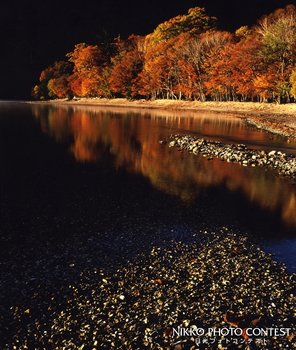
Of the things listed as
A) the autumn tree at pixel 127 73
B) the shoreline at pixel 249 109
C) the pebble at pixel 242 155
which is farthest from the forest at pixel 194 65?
the pebble at pixel 242 155

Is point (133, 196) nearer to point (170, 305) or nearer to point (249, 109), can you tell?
point (170, 305)

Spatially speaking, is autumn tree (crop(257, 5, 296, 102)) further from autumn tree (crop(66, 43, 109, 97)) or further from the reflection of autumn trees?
autumn tree (crop(66, 43, 109, 97))

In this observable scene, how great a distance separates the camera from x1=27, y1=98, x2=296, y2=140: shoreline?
178 ft

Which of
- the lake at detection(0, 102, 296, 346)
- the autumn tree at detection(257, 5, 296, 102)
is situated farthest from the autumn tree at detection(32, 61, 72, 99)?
the lake at detection(0, 102, 296, 346)

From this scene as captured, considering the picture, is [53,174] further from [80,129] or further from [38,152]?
[80,129]

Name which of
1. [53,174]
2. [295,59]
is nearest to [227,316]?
[53,174]

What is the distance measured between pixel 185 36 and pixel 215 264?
114770 millimetres

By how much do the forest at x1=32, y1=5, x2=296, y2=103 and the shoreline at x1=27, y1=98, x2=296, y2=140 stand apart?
3360 millimetres

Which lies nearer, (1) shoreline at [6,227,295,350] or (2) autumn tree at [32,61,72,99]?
(1) shoreline at [6,227,295,350]

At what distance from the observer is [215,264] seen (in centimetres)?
1354

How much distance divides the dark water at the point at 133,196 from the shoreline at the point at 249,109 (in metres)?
15.9

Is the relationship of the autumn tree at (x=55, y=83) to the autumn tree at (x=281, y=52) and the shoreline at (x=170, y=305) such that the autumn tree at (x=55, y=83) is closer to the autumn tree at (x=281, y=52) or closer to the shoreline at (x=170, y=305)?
the autumn tree at (x=281, y=52)

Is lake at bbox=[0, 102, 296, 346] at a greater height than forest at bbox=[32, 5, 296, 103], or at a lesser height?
lesser

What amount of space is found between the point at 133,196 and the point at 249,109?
71.2 m
